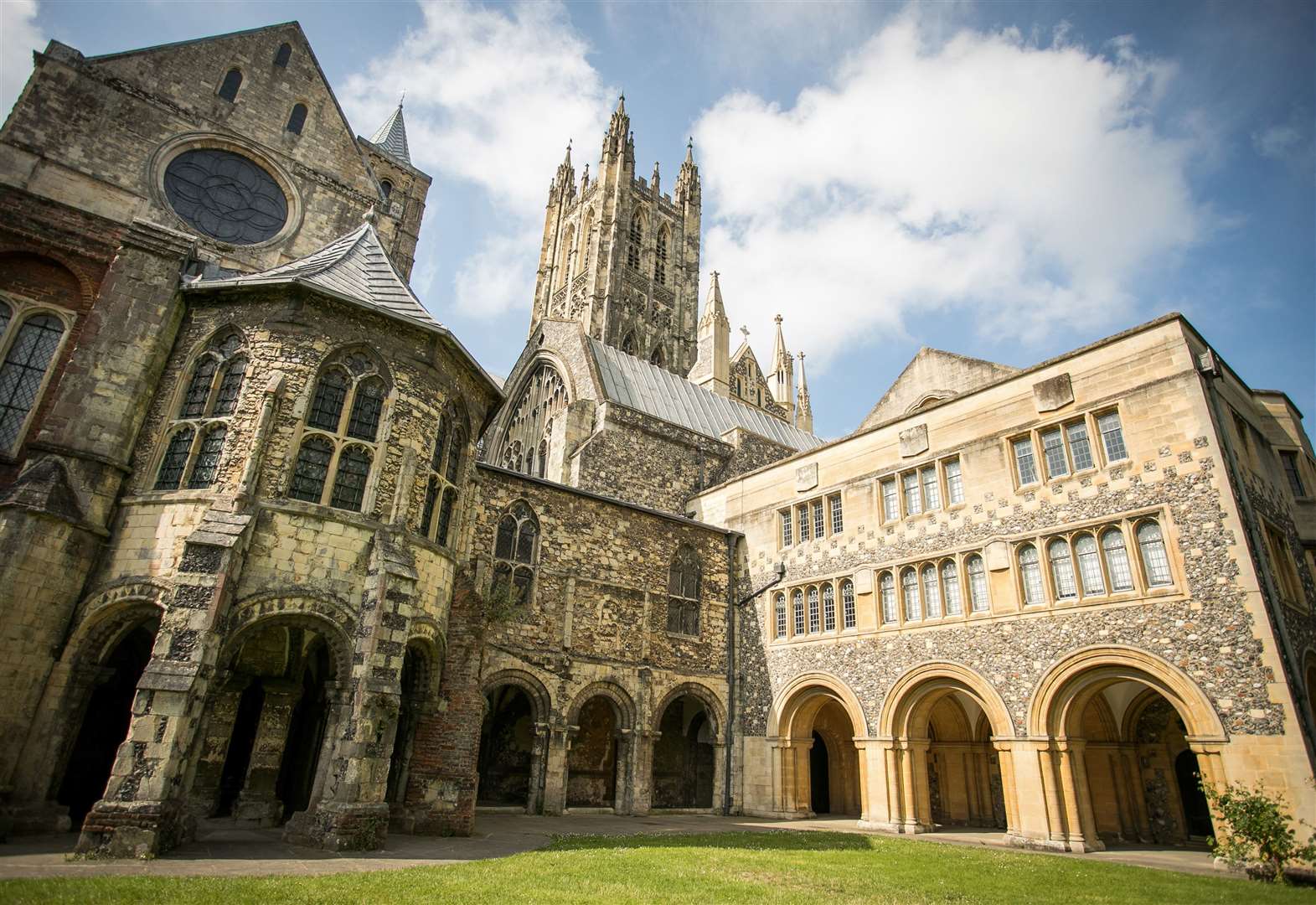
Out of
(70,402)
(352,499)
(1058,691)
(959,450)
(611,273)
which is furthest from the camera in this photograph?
(611,273)

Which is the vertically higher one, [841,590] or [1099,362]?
[1099,362]

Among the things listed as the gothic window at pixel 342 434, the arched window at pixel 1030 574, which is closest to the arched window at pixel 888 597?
the arched window at pixel 1030 574

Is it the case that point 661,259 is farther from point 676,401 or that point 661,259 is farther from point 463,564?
point 463,564

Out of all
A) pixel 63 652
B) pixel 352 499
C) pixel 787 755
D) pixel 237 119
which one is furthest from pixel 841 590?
pixel 237 119

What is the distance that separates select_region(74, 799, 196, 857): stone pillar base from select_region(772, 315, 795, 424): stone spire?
58202 mm

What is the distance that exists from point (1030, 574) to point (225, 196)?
21055 millimetres

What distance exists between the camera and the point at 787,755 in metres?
19.4

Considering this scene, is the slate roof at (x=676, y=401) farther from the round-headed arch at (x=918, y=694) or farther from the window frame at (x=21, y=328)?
the window frame at (x=21, y=328)

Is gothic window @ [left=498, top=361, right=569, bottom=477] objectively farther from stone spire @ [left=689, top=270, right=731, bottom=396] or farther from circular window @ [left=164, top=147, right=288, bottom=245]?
stone spire @ [left=689, top=270, right=731, bottom=396]

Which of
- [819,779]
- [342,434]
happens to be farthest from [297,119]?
[819,779]

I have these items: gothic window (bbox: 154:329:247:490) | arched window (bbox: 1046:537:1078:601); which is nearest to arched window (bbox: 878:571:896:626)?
arched window (bbox: 1046:537:1078:601)

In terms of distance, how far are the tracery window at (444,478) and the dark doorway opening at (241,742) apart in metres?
4.74

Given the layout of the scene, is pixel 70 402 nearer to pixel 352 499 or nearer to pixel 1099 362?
pixel 352 499

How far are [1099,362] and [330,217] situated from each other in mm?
19093
